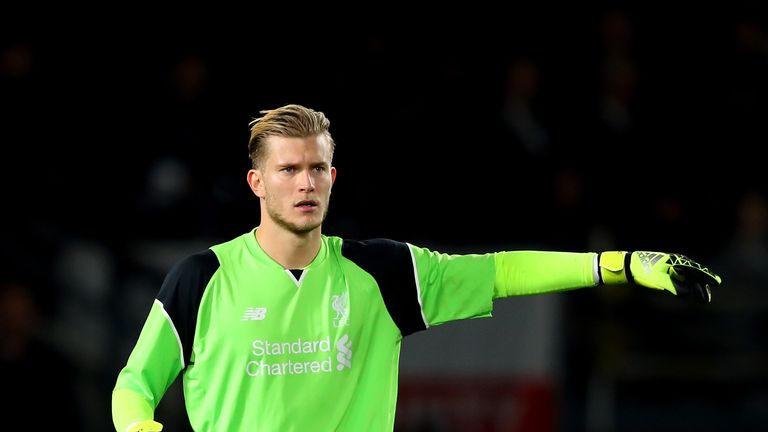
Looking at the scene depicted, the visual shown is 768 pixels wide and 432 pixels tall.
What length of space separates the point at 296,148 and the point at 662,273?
1.36 m

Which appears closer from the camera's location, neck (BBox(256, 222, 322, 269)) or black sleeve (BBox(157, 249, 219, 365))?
black sleeve (BBox(157, 249, 219, 365))

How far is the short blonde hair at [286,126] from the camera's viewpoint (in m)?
5.14

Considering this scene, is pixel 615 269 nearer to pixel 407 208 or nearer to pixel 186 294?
pixel 186 294

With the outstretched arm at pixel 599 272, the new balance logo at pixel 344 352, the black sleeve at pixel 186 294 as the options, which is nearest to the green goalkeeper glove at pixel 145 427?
the black sleeve at pixel 186 294

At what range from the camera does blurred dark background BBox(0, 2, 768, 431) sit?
398 inches

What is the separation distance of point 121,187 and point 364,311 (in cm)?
522

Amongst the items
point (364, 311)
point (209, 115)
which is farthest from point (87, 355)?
point (364, 311)

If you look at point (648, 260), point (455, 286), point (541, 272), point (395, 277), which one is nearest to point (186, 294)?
point (395, 277)

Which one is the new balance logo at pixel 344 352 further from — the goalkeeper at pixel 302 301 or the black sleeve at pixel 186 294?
the black sleeve at pixel 186 294

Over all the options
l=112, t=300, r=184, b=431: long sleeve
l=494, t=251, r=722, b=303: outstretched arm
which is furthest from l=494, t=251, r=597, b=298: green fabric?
l=112, t=300, r=184, b=431: long sleeve

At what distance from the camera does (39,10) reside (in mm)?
11000

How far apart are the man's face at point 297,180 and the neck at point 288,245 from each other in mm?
63

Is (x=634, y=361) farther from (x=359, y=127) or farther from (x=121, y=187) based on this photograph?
(x=121, y=187)

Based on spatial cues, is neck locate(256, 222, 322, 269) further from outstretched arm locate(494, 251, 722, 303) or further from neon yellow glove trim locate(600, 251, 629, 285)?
neon yellow glove trim locate(600, 251, 629, 285)
